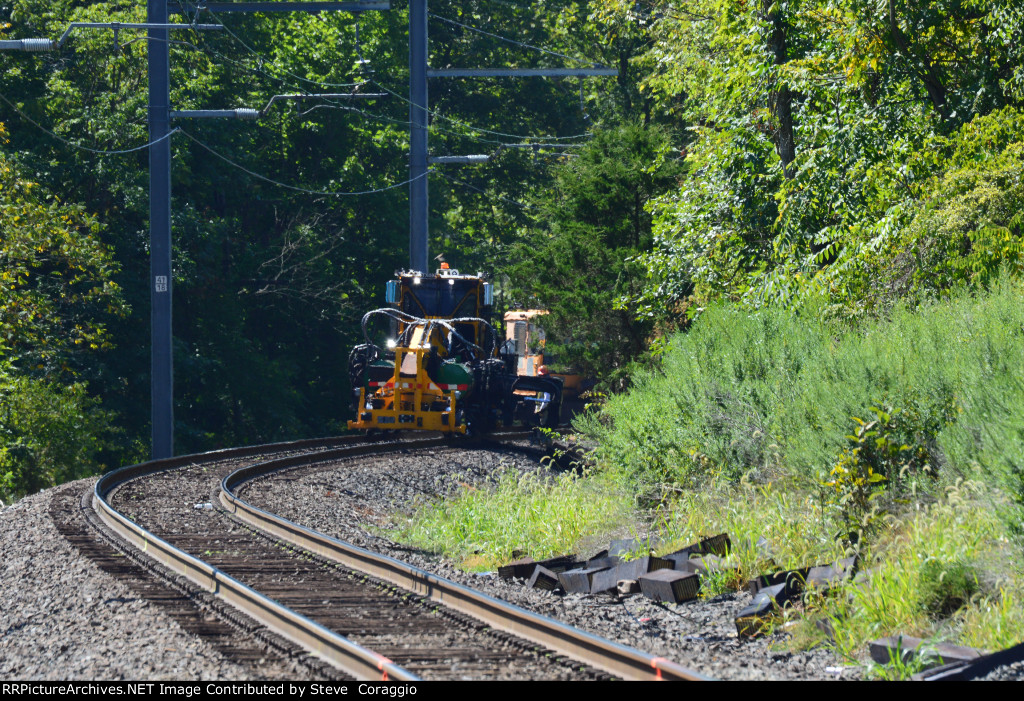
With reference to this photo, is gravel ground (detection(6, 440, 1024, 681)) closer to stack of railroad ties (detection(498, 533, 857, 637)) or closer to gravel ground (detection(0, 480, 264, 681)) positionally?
gravel ground (detection(0, 480, 264, 681))

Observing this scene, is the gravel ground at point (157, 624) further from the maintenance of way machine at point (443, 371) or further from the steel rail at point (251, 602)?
the maintenance of way machine at point (443, 371)

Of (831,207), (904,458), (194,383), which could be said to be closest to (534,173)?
(194,383)

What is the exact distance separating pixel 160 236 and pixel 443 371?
6.37 metres

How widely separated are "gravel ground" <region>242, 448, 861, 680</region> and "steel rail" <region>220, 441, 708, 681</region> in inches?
15.2

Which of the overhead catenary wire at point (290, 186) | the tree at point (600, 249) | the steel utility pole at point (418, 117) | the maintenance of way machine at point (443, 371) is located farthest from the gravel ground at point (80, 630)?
the overhead catenary wire at point (290, 186)

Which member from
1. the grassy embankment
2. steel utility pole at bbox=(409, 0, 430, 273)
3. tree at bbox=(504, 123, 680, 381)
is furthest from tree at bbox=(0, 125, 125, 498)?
the grassy embankment

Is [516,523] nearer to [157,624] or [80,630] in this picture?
[157,624]

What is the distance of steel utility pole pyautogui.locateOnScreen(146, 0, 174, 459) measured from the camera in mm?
22328

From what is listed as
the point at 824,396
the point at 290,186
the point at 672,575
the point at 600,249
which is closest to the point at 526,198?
the point at 290,186

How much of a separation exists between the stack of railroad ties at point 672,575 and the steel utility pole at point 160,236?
12.9 metres

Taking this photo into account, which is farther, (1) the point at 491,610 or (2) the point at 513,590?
(2) the point at 513,590

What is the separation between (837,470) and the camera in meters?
9.63

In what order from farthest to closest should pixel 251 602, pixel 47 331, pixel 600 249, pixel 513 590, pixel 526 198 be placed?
pixel 526 198, pixel 47 331, pixel 600 249, pixel 513 590, pixel 251 602

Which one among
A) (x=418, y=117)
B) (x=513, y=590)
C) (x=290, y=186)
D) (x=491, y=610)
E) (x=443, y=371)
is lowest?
(x=443, y=371)
